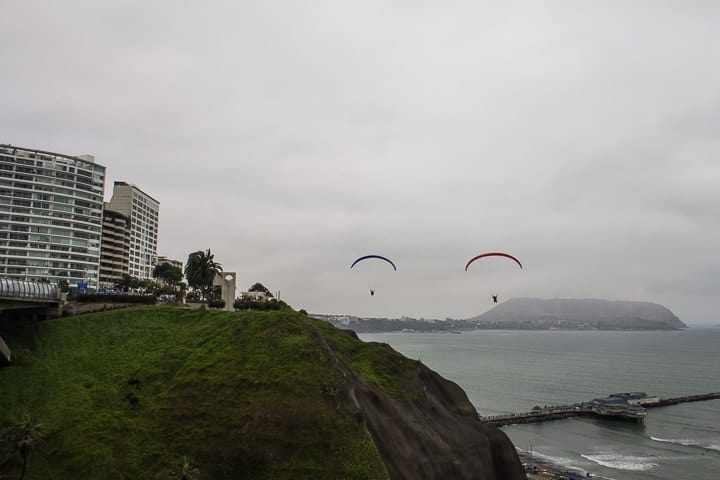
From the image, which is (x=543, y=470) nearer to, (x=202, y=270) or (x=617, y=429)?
(x=617, y=429)

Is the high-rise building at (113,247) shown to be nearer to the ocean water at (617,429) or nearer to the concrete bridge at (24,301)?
the concrete bridge at (24,301)

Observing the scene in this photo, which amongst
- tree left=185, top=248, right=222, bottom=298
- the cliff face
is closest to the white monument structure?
tree left=185, top=248, right=222, bottom=298

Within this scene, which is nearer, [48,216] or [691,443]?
[691,443]

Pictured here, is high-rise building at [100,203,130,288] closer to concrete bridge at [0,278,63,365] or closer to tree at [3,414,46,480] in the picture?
concrete bridge at [0,278,63,365]

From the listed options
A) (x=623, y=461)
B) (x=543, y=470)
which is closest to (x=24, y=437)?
(x=543, y=470)

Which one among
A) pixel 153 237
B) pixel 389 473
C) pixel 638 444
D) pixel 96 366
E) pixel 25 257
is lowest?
pixel 638 444

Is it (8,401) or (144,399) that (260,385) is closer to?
(144,399)

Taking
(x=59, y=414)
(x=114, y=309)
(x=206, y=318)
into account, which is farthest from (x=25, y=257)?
(x=59, y=414)
